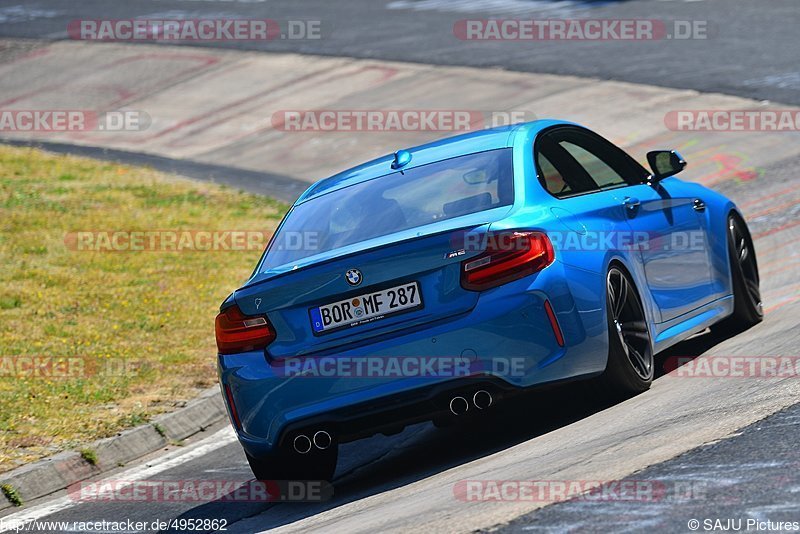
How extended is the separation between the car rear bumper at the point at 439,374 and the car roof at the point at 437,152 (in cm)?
124

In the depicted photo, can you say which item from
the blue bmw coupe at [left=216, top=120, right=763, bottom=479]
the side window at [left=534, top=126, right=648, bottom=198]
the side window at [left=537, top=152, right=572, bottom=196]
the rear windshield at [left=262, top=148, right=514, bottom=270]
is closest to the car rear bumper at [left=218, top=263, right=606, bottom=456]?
the blue bmw coupe at [left=216, top=120, right=763, bottom=479]

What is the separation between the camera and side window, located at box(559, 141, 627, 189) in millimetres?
7801

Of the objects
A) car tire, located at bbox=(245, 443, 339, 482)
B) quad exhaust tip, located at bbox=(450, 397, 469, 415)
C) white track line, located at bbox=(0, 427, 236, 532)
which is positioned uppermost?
quad exhaust tip, located at bbox=(450, 397, 469, 415)

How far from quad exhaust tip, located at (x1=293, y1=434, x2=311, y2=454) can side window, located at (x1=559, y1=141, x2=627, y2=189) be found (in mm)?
2259

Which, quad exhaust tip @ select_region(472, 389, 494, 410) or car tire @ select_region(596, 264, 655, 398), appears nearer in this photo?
quad exhaust tip @ select_region(472, 389, 494, 410)

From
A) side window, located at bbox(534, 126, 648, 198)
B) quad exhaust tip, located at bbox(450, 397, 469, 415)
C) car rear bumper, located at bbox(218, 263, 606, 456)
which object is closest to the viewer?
car rear bumper, located at bbox(218, 263, 606, 456)

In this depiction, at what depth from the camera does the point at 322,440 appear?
671cm

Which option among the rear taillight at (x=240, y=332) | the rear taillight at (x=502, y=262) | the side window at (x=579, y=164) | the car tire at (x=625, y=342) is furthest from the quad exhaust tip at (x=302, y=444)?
the side window at (x=579, y=164)

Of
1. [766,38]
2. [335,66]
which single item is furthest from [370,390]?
[335,66]

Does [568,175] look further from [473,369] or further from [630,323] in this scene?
[473,369]

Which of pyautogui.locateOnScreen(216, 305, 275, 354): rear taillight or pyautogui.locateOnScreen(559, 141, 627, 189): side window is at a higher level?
pyautogui.locateOnScreen(559, 141, 627, 189): side window

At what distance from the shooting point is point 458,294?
6445mm

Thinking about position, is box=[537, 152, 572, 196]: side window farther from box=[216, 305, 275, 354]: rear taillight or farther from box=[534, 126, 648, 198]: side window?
box=[216, 305, 275, 354]: rear taillight

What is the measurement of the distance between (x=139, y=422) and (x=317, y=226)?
8.34 feet
